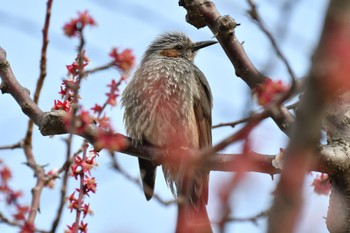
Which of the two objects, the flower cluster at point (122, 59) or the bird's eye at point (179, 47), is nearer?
the flower cluster at point (122, 59)

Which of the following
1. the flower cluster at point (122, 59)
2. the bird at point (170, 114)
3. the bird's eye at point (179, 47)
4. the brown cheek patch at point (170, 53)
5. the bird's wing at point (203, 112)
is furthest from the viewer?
the bird's eye at point (179, 47)

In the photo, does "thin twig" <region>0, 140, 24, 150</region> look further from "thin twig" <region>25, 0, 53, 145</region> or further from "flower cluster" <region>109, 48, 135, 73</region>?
"flower cluster" <region>109, 48, 135, 73</region>

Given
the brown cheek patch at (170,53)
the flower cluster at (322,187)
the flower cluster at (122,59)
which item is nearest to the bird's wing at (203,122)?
the brown cheek patch at (170,53)

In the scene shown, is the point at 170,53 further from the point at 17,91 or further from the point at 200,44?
the point at 17,91

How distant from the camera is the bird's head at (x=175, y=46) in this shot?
5.71m

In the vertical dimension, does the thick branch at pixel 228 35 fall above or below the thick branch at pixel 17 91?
above

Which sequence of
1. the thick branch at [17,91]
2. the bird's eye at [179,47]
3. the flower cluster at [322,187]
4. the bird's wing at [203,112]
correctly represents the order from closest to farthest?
the thick branch at [17,91] → the flower cluster at [322,187] → the bird's wing at [203,112] → the bird's eye at [179,47]

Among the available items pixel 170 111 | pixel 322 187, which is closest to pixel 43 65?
pixel 170 111

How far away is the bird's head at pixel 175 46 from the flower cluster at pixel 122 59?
282cm

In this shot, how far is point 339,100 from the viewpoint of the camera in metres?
3.29

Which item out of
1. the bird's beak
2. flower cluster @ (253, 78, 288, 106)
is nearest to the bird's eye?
the bird's beak

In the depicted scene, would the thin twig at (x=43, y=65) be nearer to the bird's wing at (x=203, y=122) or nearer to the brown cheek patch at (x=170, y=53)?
the bird's wing at (x=203, y=122)

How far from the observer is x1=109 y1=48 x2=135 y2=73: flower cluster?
110 inches

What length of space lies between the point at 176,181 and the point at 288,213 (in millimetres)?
3981
